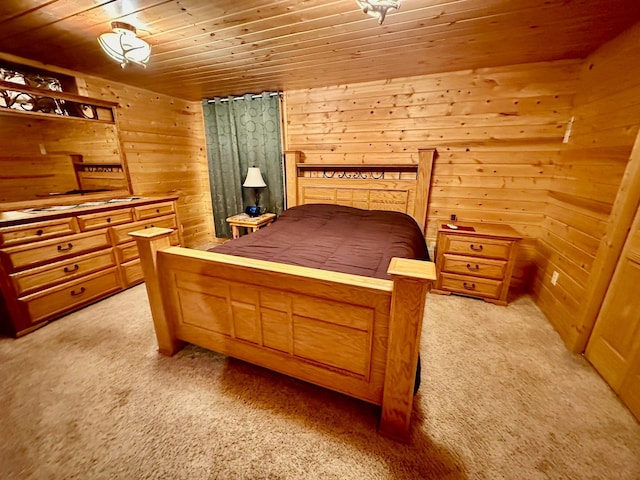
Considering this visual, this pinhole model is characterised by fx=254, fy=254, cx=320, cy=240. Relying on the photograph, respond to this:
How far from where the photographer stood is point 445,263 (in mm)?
2514

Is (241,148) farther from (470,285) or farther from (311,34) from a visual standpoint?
(470,285)

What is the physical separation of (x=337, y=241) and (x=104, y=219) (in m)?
2.20

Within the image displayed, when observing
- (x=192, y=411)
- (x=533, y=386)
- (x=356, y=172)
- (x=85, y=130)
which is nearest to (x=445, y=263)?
(x=533, y=386)

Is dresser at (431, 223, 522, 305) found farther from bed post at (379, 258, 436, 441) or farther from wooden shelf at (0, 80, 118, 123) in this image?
wooden shelf at (0, 80, 118, 123)

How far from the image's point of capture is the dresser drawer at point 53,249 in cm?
186

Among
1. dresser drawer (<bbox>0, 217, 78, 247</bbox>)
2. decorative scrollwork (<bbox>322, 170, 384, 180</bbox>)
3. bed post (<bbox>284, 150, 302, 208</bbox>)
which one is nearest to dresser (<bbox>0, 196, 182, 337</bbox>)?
dresser drawer (<bbox>0, 217, 78, 247</bbox>)

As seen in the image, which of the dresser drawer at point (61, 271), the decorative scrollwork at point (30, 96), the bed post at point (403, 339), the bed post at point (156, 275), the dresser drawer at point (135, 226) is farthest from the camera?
the dresser drawer at point (135, 226)

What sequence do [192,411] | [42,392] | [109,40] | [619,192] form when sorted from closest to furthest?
[192,411] < [42,392] < [619,192] < [109,40]

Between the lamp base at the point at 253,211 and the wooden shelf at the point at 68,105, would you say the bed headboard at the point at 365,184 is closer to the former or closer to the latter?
the lamp base at the point at 253,211

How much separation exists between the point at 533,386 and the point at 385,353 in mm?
1093

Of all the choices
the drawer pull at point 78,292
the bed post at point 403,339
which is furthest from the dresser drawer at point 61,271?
the bed post at point 403,339

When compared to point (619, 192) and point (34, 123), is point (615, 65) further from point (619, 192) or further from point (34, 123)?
point (34, 123)

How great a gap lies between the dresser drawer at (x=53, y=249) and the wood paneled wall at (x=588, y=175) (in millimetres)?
3923

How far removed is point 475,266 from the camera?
7.92ft
